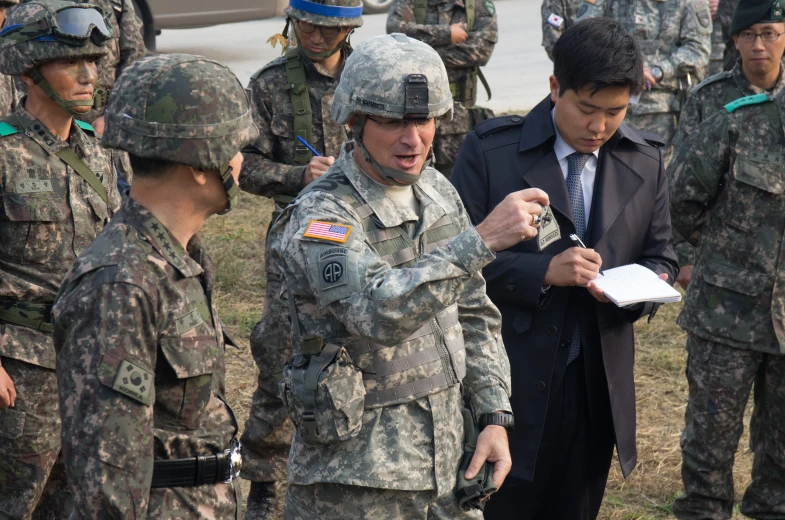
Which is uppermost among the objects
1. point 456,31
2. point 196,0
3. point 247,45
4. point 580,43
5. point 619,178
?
point 580,43

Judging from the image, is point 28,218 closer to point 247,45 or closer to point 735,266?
point 735,266

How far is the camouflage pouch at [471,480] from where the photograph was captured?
9.53 ft

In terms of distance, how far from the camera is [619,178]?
3.83 meters

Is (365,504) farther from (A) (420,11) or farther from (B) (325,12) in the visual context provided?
(A) (420,11)

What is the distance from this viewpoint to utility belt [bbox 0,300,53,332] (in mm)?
3842

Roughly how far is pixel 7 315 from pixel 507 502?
200 cm

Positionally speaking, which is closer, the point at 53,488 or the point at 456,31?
the point at 53,488

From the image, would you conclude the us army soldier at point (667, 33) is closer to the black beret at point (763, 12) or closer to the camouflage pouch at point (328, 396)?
the black beret at point (763, 12)

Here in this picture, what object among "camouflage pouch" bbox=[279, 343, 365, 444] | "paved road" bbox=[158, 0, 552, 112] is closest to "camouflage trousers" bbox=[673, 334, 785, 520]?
"camouflage pouch" bbox=[279, 343, 365, 444]

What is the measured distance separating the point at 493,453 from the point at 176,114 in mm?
1324

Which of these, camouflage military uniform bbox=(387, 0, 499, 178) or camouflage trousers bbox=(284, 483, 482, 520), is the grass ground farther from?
camouflage trousers bbox=(284, 483, 482, 520)

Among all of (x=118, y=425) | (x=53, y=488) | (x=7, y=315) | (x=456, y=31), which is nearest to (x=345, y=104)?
(x=118, y=425)

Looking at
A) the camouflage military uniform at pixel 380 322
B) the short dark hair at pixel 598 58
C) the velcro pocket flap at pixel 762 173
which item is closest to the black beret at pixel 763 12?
the velcro pocket flap at pixel 762 173

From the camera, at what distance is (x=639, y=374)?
671 cm
